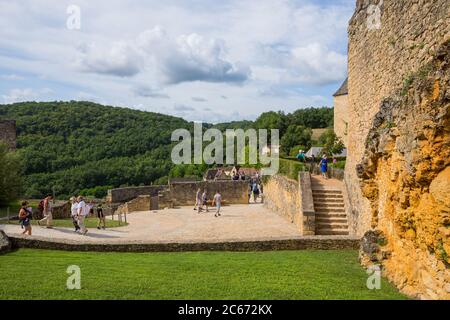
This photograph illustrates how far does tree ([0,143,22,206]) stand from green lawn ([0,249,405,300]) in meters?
16.9

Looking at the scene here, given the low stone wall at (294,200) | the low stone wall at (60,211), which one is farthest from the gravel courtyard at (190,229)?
the low stone wall at (60,211)

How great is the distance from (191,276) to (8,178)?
73.1 ft

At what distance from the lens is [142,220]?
21062 mm

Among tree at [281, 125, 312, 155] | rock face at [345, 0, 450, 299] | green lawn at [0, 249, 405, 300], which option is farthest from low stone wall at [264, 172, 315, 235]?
tree at [281, 125, 312, 155]

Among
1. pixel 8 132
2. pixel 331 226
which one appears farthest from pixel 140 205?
pixel 331 226

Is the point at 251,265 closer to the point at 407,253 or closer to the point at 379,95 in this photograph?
the point at 407,253

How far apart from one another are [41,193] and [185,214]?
35717 mm

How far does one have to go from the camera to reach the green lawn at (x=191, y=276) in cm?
714

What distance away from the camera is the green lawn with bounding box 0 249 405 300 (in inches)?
281

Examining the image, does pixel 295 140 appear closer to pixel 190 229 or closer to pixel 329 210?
pixel 190 229

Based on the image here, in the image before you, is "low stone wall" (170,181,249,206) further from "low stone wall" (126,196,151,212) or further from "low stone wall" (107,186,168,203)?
"low stone wall" (107,186,168,203)

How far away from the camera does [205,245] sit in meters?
11.8

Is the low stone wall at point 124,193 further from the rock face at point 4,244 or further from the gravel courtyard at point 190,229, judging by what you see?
the rock face at point 4,244

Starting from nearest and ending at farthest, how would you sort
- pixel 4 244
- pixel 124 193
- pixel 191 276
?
1. pixel 191 276
2. pixel 4 244
3. pixel 124 193
